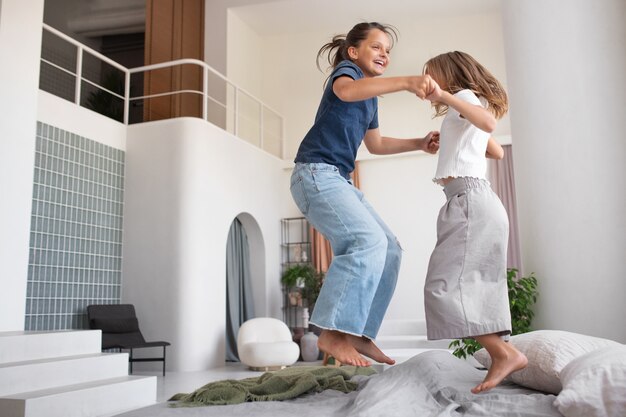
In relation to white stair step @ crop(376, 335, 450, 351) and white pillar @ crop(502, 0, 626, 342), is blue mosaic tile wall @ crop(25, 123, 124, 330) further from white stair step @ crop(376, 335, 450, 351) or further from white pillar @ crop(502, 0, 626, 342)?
white pillar @ crop(502, 0, 626, 342)

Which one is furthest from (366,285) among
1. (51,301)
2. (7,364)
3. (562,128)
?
(51,301)

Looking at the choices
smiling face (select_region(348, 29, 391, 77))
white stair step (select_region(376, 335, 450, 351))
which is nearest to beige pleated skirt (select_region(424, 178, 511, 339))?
smiling face (select_region(348, 29, 391, 77))

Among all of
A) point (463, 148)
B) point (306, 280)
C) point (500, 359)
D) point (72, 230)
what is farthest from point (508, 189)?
point (500, 359)

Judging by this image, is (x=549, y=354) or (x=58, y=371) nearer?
(x=549, y=354)

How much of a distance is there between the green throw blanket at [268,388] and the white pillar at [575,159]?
8.19ft

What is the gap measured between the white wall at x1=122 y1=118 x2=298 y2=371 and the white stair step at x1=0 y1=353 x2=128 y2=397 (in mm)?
3030

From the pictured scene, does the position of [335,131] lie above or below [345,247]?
above

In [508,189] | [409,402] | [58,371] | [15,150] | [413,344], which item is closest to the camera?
[409,402]

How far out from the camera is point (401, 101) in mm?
10188

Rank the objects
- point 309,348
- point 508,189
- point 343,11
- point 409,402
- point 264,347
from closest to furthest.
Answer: point 409,402
point 264,347
point 309,348
point 508,189
point 343,11

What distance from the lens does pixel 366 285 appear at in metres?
2.15

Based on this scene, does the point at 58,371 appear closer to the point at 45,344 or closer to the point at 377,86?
the point at 45,344

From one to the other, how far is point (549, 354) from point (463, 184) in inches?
24.8

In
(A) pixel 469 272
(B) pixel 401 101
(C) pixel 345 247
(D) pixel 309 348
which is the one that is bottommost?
(D) pixel 309 348
